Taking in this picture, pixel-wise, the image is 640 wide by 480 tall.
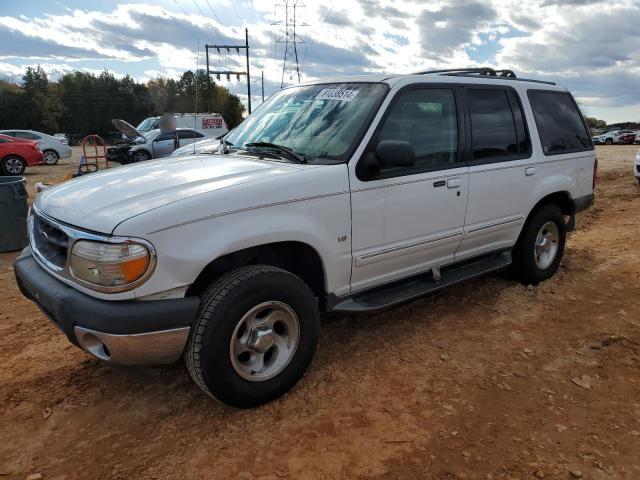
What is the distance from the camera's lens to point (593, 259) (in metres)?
5.95

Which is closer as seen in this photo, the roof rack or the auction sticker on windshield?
the auction sticker on windshield

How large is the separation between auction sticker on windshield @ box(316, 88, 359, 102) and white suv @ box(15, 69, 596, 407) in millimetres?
14

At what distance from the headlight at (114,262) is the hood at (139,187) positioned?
10cm

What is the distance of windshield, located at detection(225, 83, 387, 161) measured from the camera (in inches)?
132

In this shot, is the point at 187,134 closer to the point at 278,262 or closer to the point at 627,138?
the point at 278,262

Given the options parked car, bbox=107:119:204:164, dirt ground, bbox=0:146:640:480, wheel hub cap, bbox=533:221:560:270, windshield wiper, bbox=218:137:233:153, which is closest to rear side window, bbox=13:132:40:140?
parked car, bbox=107:119:204:164

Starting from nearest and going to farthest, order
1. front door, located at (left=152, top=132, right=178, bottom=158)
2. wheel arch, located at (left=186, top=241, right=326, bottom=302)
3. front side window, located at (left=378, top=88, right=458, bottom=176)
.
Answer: wheel arch, located at (left=186, top=241, right=326, bottom=302) → front side window, located at (left=378, top=88, right=458, bottom=176) → front door, located at (left=152, top=132, right=178, bottom=158)

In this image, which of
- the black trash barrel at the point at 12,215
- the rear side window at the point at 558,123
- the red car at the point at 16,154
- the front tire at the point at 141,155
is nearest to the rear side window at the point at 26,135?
the red car at the point at 16,154

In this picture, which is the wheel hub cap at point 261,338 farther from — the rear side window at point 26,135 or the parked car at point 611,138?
the parked car at point 611,138

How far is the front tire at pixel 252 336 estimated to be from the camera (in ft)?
8.66

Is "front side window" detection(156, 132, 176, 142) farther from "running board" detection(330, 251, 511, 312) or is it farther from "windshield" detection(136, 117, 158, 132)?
"running board" detection(330, 251, 511, 312)

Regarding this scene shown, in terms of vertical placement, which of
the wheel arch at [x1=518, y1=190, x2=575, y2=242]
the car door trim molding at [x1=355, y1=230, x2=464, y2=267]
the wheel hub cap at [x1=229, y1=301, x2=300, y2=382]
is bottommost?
the wheel hub cap at [x1=229, y1=301, x2=300, y2=382]

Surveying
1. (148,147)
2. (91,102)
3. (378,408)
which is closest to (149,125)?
(148,147)

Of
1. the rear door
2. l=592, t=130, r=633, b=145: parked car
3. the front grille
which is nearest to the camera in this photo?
the front grille
